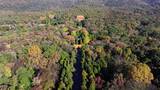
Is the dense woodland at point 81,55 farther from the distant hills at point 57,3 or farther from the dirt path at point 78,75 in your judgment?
the distant hills at point 57,3

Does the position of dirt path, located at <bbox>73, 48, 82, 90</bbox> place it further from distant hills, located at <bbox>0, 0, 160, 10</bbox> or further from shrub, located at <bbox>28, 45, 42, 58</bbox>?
distant hills, located at <bbox>0, 0, 160, 10</bbox>

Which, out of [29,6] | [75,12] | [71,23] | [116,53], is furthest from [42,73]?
[29,6]

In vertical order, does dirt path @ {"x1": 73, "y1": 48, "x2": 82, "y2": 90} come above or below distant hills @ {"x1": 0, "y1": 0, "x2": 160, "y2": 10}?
above

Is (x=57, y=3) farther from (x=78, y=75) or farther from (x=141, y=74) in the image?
(x=141, y=74)

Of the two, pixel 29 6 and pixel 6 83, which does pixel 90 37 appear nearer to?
pixel 6 83

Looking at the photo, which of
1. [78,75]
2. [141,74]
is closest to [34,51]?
[78,75]

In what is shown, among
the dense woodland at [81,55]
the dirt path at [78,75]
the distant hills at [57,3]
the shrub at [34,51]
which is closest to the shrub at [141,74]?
the dense woodland at [81,55]

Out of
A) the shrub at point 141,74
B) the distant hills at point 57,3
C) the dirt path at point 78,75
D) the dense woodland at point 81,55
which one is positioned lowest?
the distant hills at point 57,3

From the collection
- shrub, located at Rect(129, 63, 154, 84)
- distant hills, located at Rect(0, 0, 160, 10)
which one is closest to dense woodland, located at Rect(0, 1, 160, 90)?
shrub, located at Rect(129, 63, 154, 84)
